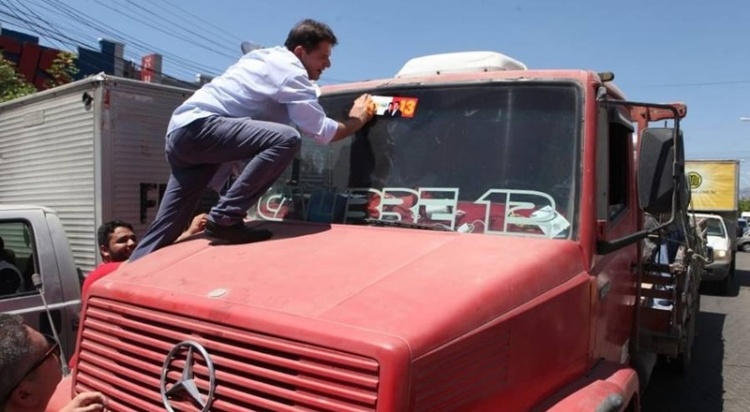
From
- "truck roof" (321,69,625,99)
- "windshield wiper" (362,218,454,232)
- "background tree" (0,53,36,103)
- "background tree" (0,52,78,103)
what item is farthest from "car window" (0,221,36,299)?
"background tree" (0,53,36,103)

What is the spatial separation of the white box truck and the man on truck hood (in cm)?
286

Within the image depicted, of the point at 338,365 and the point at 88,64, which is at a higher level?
the point at 88,64

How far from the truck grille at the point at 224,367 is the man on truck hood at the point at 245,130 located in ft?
2.28

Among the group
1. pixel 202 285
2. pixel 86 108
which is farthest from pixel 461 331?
pixel 86 108

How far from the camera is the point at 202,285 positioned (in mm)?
2312

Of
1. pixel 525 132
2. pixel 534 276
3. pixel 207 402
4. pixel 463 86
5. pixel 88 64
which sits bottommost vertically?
pixel 207 402

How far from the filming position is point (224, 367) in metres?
1.98

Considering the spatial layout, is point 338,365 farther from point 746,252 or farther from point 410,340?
point 746,252

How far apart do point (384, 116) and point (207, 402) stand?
6.04ft

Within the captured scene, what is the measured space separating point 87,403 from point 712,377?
6529 millimetres

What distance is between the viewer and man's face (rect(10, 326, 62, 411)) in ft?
5.89

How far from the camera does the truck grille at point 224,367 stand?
70.4 inches

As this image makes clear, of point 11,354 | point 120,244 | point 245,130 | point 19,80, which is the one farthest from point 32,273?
point 19,80

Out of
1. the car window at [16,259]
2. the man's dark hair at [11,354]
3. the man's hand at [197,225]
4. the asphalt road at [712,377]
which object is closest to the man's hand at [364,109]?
the man's hand at [197,225]
